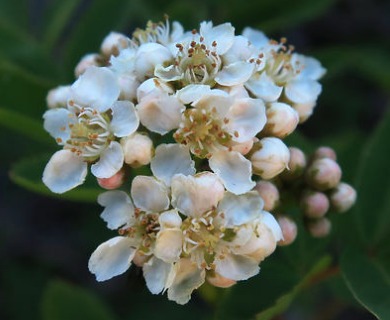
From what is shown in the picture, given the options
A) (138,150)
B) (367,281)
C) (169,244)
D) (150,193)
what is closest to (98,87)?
(138,150)

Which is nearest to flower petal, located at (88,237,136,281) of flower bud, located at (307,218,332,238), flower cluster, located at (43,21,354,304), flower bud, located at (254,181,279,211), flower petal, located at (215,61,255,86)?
flower cluster, located at (43,21,354,304)

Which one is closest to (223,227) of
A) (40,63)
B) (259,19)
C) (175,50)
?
(175,50)

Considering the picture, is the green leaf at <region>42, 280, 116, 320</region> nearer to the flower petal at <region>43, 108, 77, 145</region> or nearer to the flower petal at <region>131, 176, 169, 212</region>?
the flower petal at <region>43, 108, 77, 145</region>

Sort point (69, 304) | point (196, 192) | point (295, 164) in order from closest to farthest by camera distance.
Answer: point (196, 192) < point (295, 164) < point (69, 304)

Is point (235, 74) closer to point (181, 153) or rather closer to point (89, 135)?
point (181, 153)

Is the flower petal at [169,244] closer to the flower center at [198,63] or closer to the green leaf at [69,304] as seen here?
the flower center at [198,63]

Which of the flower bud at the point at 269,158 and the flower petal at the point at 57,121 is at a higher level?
the flower petal at the point at 57,121

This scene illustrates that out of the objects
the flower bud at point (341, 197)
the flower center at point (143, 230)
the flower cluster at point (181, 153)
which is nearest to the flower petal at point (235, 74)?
the flower cluster at point (181, 153)
